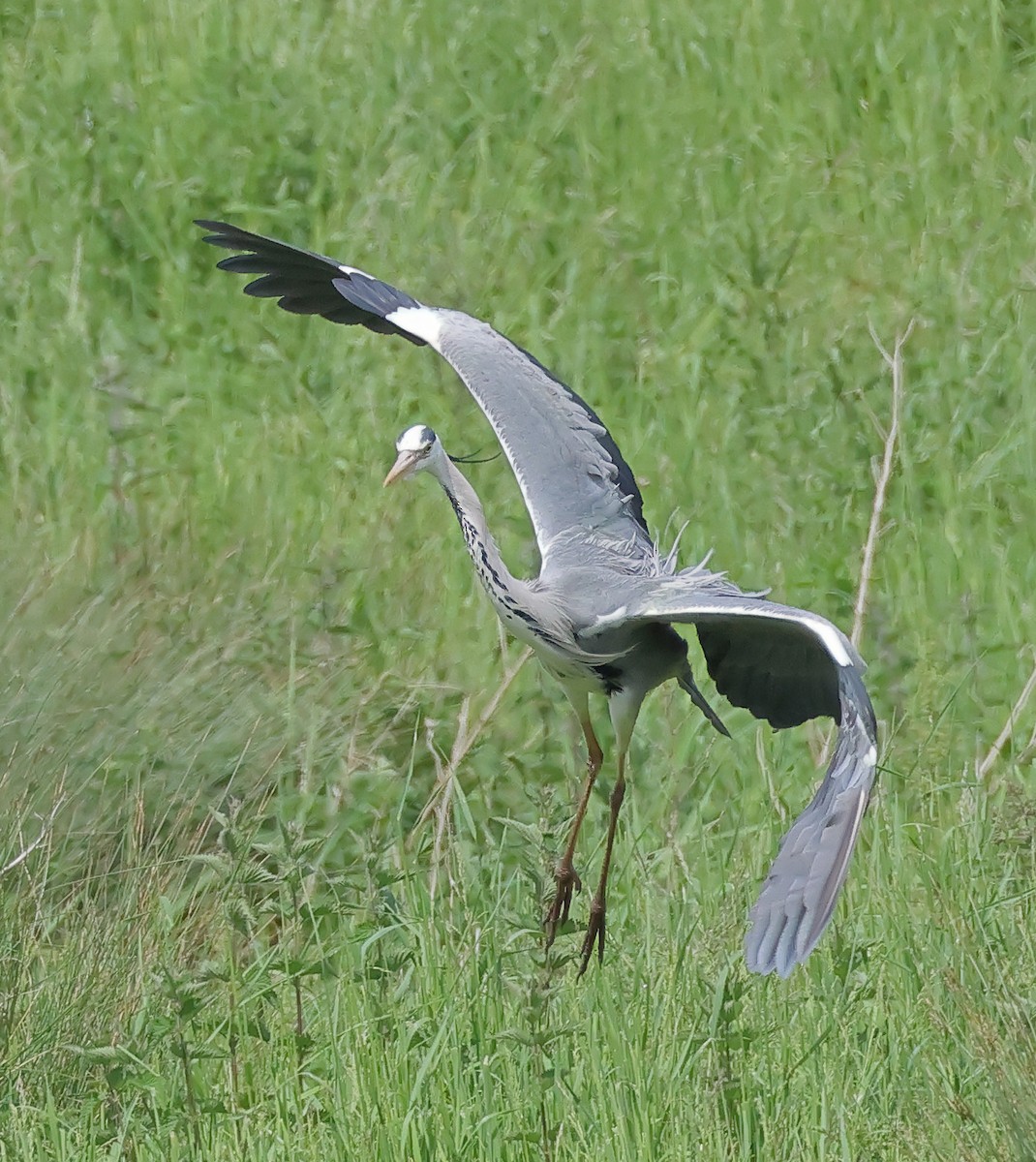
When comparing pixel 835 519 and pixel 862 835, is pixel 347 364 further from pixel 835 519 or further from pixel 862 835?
pixel 862 835

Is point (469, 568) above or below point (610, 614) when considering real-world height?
below

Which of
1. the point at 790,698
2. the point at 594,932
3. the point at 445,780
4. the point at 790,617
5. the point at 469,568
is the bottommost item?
the point at 469,568

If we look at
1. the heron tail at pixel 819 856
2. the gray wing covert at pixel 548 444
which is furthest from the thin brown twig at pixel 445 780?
the heron tail at pixel 819 856

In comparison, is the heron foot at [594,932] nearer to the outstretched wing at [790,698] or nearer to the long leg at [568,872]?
the long leg at [568,872]

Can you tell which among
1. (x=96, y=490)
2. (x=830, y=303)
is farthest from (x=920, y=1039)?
(x=830, y=303)

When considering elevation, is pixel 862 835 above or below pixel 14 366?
above

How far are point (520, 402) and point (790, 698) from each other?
37.6 inches

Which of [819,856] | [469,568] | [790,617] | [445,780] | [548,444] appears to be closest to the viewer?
[819,856]

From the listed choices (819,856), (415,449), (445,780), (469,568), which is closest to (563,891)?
(445,780)

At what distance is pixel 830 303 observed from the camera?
7.48 metres

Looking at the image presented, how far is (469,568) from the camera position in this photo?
622 cm

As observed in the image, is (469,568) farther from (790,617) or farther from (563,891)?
(790,617)

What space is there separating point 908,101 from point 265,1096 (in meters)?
5.89

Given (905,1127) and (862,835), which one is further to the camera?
(862,835)
